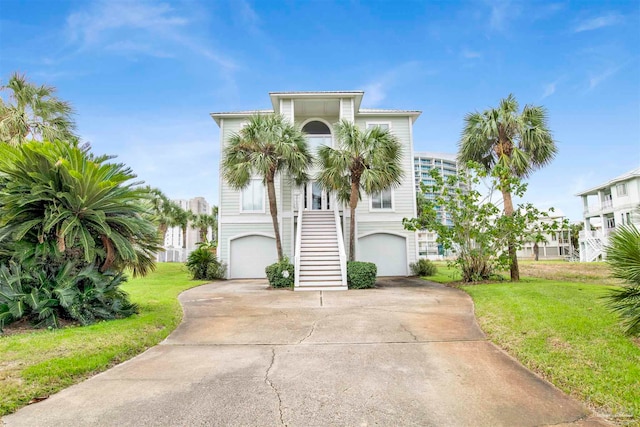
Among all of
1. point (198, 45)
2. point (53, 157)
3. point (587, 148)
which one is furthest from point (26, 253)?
point (587, 148)

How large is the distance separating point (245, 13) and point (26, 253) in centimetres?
1137

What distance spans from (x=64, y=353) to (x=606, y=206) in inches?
1816

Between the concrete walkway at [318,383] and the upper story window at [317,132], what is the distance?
13925 mm

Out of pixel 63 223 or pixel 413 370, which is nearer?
pixel 413 370

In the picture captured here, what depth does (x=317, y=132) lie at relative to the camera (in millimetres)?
20375

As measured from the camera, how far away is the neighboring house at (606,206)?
32156 millimetres

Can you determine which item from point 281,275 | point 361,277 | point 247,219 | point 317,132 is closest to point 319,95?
point 317,132

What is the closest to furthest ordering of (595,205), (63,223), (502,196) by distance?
(63,223), (502,196), (595,205)

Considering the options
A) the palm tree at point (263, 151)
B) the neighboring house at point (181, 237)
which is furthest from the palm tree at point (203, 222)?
the palm tree at point (263, 151)

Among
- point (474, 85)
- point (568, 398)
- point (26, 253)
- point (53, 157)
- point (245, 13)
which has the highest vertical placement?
point (245, 13)

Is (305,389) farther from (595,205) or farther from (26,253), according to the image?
(595,205)

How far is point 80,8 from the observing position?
36.8ft

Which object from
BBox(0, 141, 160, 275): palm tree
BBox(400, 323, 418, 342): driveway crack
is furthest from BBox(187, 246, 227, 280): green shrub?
BBox(400, 323, 418, 342): driveway crack

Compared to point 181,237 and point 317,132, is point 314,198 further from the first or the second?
point 181,237
